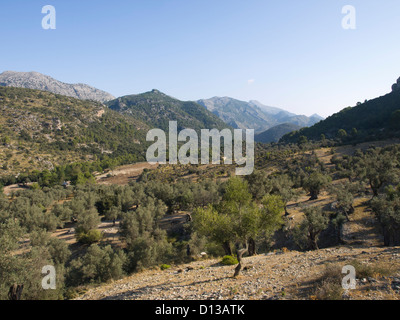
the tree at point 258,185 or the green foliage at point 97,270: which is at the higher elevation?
the tree at point 258,185

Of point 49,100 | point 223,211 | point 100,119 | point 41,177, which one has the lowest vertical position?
point 41,177

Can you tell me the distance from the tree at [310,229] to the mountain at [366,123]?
81.8m

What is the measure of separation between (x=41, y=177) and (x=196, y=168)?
6832cm

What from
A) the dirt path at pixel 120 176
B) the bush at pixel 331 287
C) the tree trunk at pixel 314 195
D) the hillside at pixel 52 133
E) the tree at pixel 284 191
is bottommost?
the dirt path at pixel 120 176

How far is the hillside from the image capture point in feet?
373

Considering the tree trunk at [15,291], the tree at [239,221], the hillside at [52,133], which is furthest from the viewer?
the hillside at [52,133]

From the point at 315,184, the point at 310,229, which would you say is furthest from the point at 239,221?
the point at 315,184

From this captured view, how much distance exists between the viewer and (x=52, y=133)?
142m

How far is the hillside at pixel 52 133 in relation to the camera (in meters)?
114

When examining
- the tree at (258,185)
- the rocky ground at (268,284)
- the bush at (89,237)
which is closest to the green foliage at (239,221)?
the rocky ground at (268,284)

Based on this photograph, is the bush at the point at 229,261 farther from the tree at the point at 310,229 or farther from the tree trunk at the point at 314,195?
the tree trunk at the point at 314,195

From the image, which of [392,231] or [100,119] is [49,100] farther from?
[392,231]
